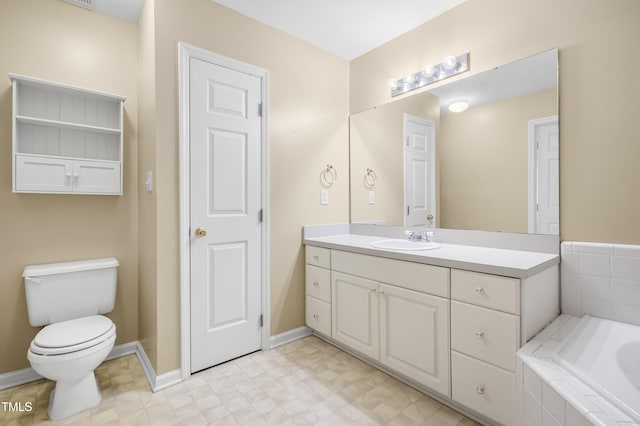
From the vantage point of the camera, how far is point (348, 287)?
2.16 meters

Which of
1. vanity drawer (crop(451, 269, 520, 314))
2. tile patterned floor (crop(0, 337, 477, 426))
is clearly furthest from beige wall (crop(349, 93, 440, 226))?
tile patterned floor (crop(0, 337, 477, 426))

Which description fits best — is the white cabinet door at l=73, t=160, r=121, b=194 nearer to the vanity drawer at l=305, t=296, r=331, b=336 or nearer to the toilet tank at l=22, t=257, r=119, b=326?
the toilet tank at l=22, t=257, r=119, b=326

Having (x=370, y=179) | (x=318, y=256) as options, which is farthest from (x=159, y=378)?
(x=370, y=179)

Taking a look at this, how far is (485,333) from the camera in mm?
1441

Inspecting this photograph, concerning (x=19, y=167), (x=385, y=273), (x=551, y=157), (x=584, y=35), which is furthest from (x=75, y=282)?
(x=584, y=35)

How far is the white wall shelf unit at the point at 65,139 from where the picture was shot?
1800 mm

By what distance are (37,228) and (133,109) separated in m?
1.01

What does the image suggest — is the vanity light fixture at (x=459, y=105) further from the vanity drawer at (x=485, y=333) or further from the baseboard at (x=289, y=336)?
the baseboard at (x=289, y=336)

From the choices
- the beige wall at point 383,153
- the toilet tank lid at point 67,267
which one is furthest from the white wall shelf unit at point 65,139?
the beige wall at point 383,153

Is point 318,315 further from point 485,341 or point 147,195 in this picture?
point 147,195

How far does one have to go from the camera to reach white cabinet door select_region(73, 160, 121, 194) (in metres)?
1.94

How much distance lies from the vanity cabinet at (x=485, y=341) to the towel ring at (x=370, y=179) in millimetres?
1276

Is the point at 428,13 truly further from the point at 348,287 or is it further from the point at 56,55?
the point at 56,55

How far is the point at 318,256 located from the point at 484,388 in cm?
135
